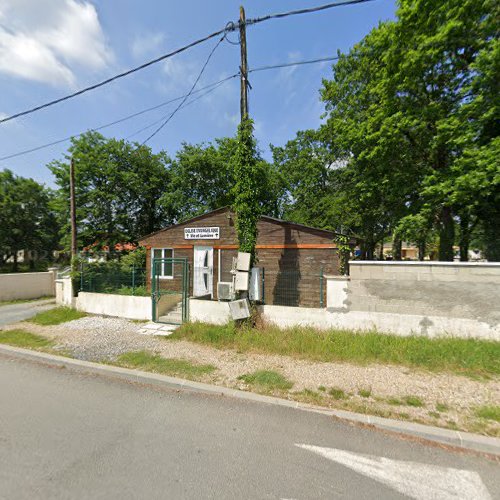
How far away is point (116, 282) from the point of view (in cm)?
985

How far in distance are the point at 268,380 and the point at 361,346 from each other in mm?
2375

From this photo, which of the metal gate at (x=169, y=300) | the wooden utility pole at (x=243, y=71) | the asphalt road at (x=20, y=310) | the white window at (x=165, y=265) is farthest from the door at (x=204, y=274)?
the asphalt road at (x=20, y=310)

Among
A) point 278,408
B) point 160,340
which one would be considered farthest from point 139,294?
point 278,408

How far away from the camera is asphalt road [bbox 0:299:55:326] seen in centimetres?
930

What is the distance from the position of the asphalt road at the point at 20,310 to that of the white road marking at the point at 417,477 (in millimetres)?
11091

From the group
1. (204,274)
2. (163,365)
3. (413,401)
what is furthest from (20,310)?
(413,401)

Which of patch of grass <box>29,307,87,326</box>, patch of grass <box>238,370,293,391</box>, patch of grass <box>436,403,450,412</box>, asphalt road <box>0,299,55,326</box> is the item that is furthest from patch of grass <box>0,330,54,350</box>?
patch of grass <box>436,403,450,412</box>

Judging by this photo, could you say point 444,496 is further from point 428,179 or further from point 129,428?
point 428,179

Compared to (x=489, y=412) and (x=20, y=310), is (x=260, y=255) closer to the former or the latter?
(x=489, y=412)

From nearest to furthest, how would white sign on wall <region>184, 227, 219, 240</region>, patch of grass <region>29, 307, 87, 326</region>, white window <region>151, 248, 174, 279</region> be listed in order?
patch of grass <region>29, 307, 87, 326</region>
white sign on wall <region>184, 227, 219, 240</region>
white window <region>151, 248, 174, 279</region>

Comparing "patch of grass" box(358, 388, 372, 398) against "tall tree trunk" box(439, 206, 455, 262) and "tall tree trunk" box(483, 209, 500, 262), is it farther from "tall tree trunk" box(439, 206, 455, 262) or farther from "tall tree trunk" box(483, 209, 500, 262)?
"tall tree trunk" box(483, 209, 500, 262)

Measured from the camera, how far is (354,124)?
40.2 ft

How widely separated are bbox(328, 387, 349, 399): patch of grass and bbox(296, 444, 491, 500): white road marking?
41.4 inches

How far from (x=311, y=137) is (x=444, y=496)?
23.1m
